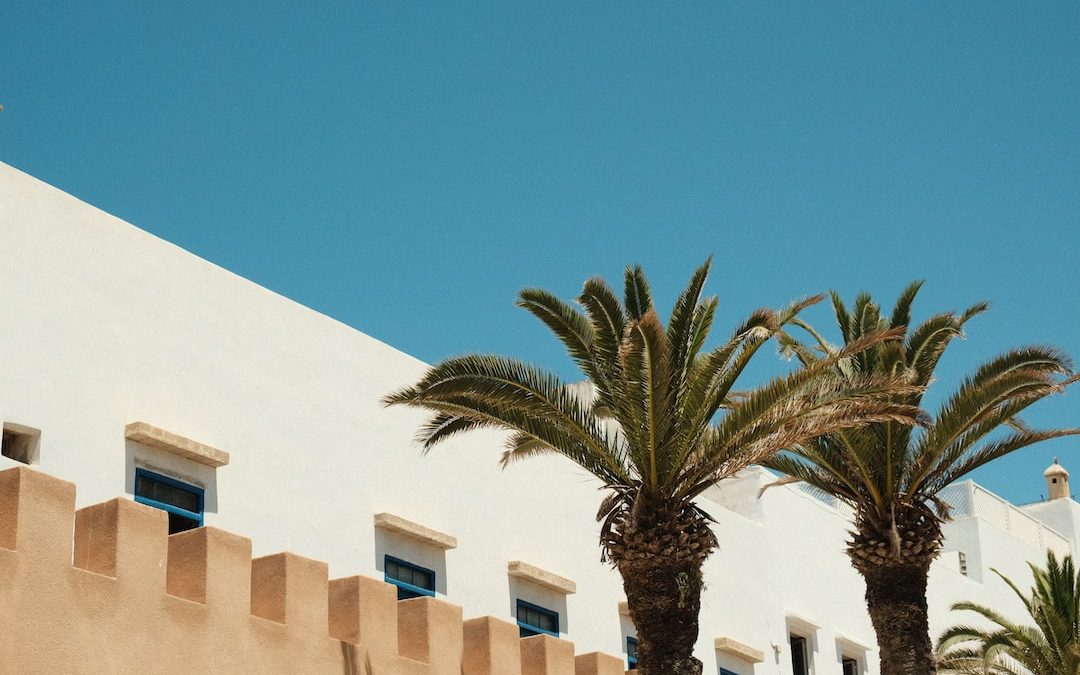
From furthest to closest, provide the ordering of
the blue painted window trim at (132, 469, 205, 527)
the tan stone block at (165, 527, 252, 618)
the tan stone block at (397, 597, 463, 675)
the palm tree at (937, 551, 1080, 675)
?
the palm tree at (937, 551, 1080, 675), the tan stone block at (397, 597, 463, 675), the blue painted window trim at (132, 469, 205, 527), the tan stone block at (165, 527, 252, 618)

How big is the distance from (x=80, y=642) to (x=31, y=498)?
4.14 feet

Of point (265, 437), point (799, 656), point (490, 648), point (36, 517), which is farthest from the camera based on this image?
point (799, 656)

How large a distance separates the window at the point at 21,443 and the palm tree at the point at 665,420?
12.7ft

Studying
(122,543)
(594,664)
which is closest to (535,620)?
(594,664)

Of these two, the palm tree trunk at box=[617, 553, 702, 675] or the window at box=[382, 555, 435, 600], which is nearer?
the palm tree trunk at box=[617, 553, 702, 675]

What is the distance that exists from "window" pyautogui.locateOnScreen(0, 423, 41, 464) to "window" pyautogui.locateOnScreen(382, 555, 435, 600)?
512 centimetres

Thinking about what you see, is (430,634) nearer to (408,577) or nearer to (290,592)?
(290,592)

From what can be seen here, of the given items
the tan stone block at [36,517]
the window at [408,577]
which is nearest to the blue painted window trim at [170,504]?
the window at [408,577]

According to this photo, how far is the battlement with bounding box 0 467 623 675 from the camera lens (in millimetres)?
13484

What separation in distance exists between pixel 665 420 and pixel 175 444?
17.0 ft

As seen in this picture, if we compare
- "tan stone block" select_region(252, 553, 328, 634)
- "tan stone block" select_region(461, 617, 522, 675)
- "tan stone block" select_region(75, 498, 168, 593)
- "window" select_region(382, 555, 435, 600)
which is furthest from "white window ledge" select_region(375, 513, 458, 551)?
"tan stone block" select_region(75, 498, 168, 593)

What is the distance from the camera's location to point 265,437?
19.0 meters

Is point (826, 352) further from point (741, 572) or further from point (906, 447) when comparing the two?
point (741, 572)

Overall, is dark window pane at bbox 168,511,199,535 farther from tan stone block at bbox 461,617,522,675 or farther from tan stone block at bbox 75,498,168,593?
tan stone block at bbox 461,617,522,675
